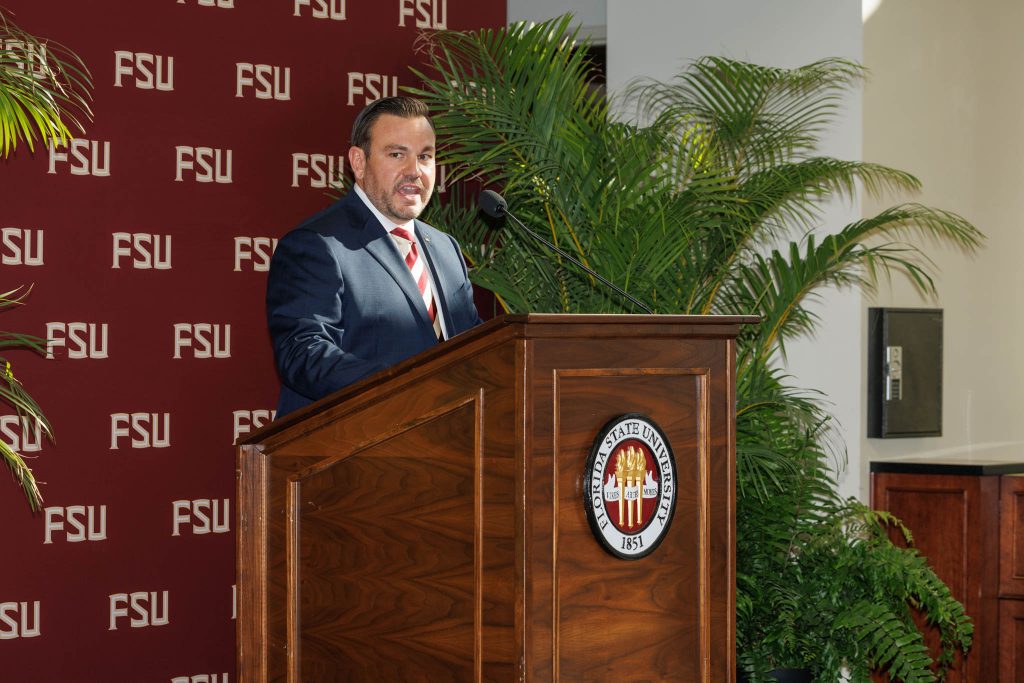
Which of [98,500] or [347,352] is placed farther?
[98,500]

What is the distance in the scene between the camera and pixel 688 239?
3.89 meters

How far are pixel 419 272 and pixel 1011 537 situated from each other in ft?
9.18

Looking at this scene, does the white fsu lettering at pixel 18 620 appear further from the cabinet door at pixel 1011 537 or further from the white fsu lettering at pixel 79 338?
the cabinet door at pixel 1011 537

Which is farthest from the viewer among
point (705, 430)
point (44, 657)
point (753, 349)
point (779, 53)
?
point (779, 53)

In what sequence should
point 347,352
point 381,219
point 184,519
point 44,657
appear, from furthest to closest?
point 184,519 < point 44,657 < point 381,219 < point 347,352

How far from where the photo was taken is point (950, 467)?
4.93 meters

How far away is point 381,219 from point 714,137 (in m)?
1.58

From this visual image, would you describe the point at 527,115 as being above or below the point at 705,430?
above

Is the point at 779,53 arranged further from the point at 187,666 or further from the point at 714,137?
the point at 187,666

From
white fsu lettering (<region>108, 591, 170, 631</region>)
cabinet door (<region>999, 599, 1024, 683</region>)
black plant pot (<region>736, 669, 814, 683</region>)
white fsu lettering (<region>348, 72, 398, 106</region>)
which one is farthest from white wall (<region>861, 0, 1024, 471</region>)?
white fsu lettering (<region>108, 591, 170, 631</region>)

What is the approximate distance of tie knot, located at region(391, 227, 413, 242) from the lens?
10.1ft

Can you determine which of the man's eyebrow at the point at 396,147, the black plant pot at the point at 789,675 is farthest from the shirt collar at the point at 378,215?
the black plant pot at the point at 789,675

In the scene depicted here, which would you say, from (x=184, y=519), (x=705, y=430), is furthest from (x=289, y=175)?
(x=705, y=430)

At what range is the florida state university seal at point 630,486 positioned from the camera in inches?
85.6
